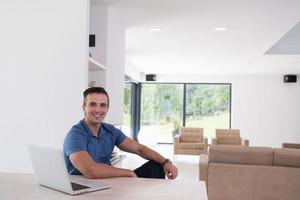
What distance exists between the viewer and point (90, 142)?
2.01m

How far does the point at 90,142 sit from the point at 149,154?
373 millimetres

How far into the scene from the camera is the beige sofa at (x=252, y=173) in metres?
3.54

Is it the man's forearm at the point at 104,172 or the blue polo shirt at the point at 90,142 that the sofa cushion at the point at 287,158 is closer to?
the blue polo shirt at the point at 90,142

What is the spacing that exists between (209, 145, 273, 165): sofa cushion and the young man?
5.53 ft

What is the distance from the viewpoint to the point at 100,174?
1.72 meters

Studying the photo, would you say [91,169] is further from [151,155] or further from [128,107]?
[128,107]

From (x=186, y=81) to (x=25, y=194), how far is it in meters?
10.0

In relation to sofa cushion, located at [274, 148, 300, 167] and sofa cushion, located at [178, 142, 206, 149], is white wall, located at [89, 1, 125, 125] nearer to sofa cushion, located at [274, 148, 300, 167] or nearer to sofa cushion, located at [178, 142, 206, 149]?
sofa cushion, located at [274, 148, 300, 167]

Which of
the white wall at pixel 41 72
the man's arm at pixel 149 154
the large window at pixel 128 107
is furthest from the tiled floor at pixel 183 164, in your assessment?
the man's arm at pixel 149 154

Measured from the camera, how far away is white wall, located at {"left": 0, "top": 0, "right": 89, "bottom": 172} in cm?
281

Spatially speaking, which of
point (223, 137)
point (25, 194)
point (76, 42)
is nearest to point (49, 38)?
point (76, 42)

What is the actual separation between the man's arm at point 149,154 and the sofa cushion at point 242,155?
165 cm

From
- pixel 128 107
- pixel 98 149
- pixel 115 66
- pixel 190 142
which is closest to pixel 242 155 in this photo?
pixel 115 66

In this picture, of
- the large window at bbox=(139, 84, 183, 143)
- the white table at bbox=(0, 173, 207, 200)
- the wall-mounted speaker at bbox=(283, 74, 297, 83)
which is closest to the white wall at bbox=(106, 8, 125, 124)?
the white table at bbox=(0, 173, 207, 200)
